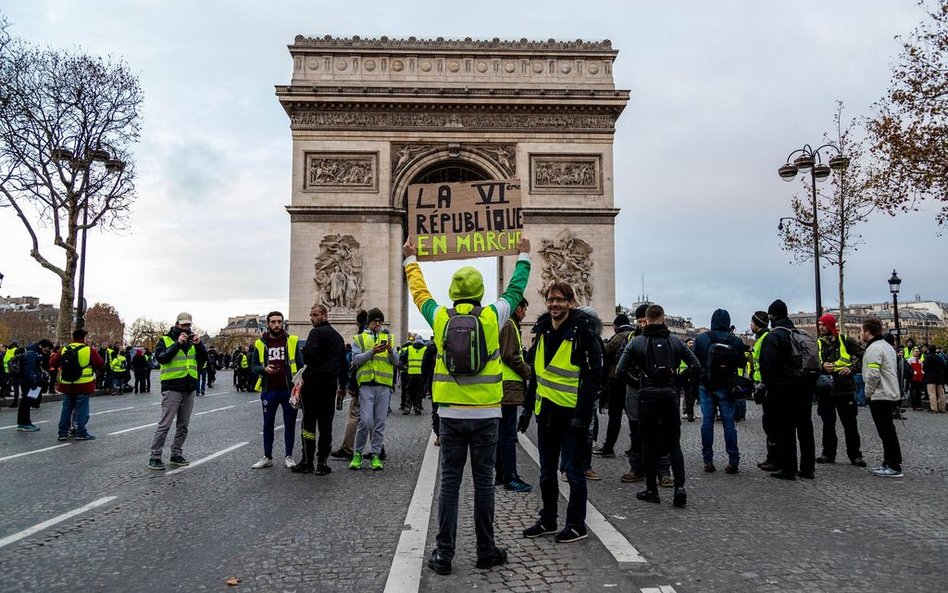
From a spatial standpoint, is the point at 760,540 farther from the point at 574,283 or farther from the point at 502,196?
the point at 574,283

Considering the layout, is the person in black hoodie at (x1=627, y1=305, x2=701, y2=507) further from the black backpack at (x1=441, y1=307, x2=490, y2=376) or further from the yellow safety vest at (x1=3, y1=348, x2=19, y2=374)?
the yellow safety vest at (x1=3, y1=348, x2=19, y2=374)

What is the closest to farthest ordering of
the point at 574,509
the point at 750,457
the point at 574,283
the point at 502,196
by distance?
the point at 574,509, the point at 502,196, the point at 750,457, the point at 574,283

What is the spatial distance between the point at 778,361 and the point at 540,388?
3.93m

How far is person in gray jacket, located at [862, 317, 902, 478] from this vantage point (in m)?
7.73

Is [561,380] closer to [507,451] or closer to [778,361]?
[507,451]

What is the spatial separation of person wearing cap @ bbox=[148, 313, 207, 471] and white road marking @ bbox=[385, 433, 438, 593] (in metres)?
3.04

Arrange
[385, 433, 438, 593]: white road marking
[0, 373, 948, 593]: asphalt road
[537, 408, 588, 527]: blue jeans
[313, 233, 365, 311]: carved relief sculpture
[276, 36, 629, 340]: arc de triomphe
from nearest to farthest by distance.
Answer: [385, 433, 438, 593]: white road marking < [0, 373, 948, 593]: asphalt road < [537, 408, 588, 527]: blue jeans < [313, 233, 365, 311]: carved relief sculpture < [276, 36, 629, 340]: arc de triomphe

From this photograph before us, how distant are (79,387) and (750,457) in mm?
9867

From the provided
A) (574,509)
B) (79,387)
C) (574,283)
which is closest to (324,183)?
(574,283)

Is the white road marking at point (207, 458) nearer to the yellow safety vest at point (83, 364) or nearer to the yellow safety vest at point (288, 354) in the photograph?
the yellow safety vest at point (288, 354)

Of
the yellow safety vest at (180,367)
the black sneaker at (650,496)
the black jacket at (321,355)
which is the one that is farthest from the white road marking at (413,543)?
the yellow safety vest at (180,367)

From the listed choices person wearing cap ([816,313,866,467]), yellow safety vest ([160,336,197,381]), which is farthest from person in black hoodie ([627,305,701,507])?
yellow safety vest ([160,336,197,381])

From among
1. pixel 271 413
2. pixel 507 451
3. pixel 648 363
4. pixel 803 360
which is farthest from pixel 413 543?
pixel 803 360

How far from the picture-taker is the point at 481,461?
168 inches
